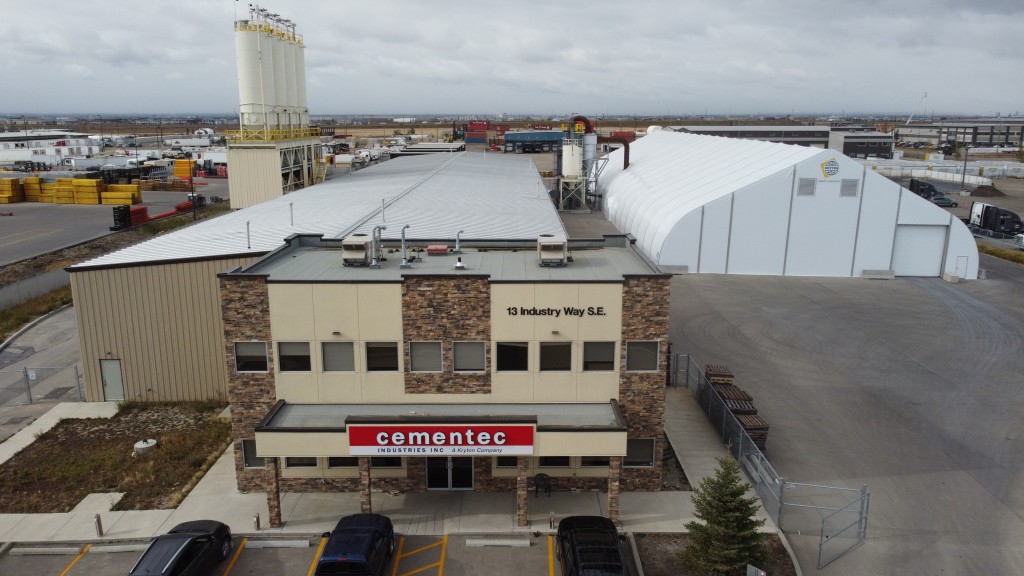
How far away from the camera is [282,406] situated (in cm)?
1866

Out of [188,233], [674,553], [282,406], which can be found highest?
[188,233]

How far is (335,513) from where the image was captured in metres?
18.4

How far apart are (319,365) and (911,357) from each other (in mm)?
24856

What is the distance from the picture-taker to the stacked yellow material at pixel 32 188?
81312 mm

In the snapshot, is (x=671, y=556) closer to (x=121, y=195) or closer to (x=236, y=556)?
(x=236, y=556)

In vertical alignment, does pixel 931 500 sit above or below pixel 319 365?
below

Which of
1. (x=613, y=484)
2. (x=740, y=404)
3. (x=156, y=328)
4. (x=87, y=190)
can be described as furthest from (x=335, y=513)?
(x=87, y=190)

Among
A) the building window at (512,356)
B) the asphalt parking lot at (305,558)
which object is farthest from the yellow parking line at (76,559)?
the building window at (512,356)

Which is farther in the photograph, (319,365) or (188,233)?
(188,233)

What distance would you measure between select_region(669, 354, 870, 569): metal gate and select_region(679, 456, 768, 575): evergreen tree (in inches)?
96.7

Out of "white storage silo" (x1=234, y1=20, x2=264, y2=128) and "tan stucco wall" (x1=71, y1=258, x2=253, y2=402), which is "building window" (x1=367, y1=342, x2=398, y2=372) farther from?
"white storage silo" (x1=234, y1=20, x2=264, y2=128)

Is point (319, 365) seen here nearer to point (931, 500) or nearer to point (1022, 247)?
point (931, 500)

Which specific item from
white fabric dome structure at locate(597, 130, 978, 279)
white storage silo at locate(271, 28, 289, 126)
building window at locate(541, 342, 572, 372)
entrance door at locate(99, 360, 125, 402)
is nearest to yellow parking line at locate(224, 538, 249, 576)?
building window at locate(541, 342, 572, 372)

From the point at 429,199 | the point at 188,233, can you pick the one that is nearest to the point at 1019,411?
the point at 429,199
